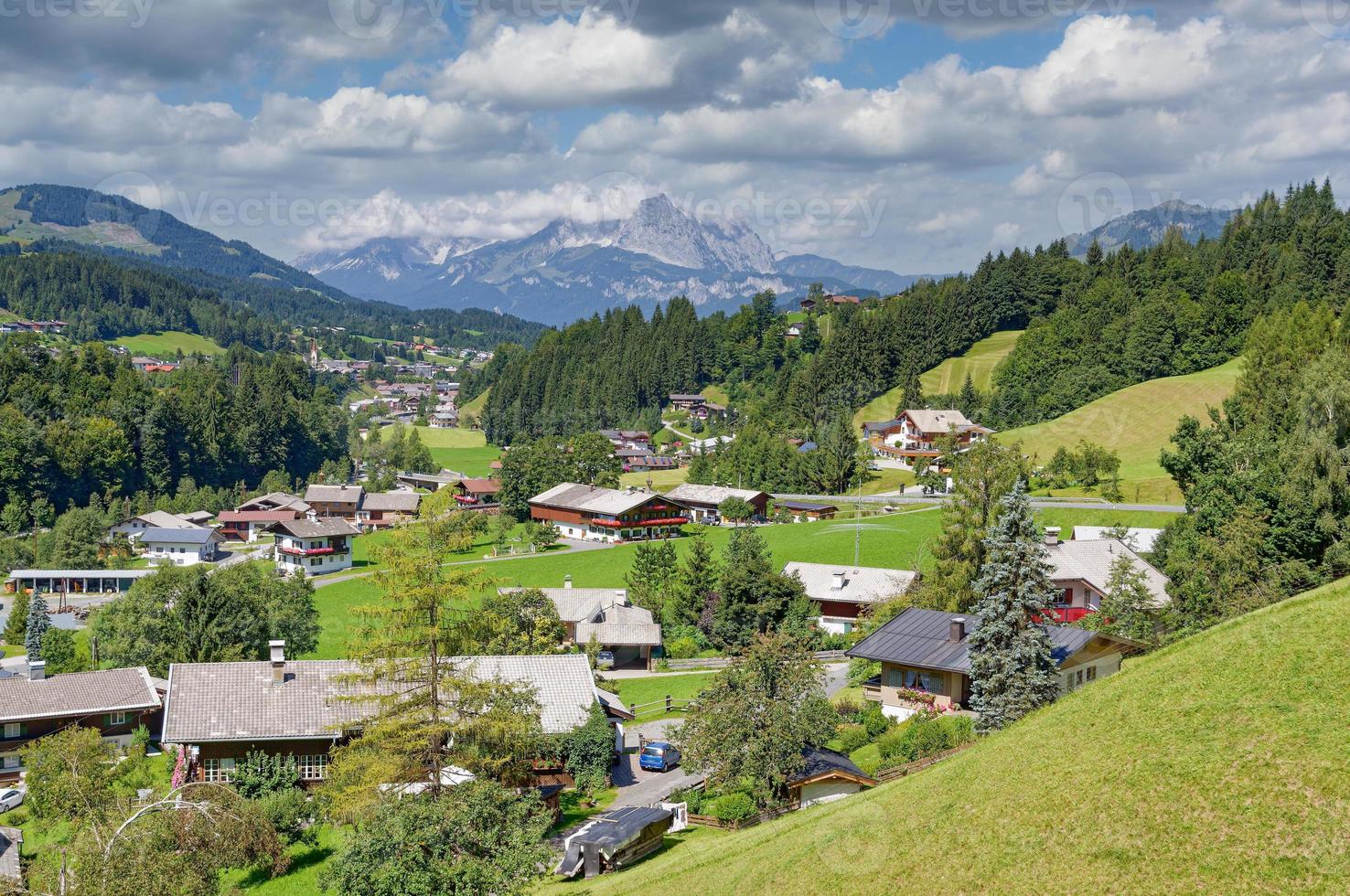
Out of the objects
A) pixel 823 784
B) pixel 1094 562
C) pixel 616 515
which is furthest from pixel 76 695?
pixel 616 515

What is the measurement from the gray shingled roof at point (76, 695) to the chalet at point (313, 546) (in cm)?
4590

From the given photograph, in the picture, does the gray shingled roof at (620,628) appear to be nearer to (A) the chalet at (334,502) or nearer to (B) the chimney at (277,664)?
(B) the chimney at (277,664)

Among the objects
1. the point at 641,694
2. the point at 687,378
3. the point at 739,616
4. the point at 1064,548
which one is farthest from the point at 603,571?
the point at 687,378

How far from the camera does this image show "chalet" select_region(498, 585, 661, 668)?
180ft

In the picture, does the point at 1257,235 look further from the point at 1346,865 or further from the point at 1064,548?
the point at 1346,865

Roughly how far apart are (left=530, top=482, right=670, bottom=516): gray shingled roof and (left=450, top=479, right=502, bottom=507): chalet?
1668cm

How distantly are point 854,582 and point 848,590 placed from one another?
852 millimetres

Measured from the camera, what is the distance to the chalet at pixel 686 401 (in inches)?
6117

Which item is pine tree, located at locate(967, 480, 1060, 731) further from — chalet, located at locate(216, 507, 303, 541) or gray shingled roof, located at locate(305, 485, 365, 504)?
gray shingled roof, located at locate(305, 485, 365, 504)

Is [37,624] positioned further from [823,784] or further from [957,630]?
[957,630]

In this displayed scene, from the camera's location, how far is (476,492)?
117500 mm

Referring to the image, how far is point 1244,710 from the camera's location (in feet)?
65.5

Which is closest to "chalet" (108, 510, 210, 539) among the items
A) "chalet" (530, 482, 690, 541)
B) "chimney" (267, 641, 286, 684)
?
→ "chalet" (530, 482, 690, 541)

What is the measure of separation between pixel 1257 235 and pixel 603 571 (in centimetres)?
9383
